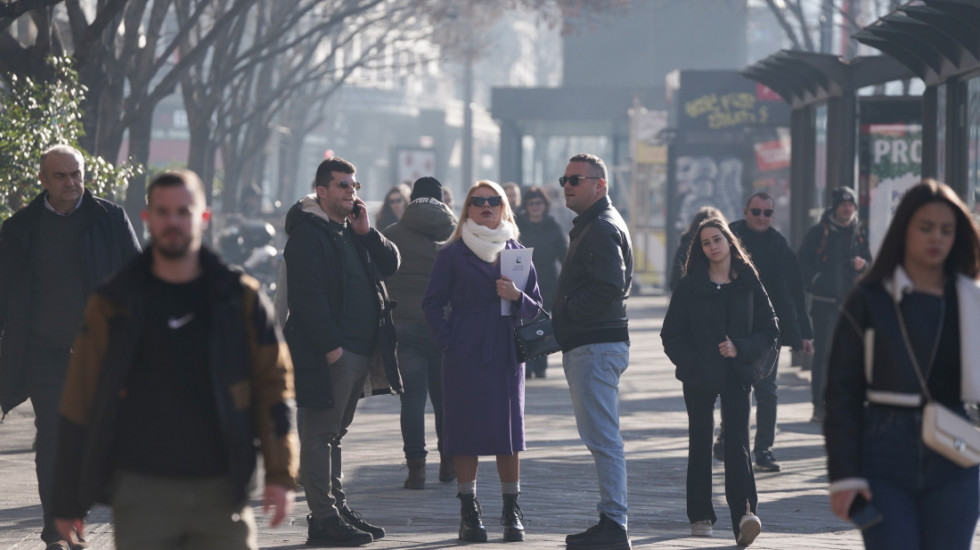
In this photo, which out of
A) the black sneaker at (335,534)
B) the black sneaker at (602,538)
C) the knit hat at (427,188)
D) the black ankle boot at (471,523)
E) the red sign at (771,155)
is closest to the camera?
the black sneaker at (602,538)

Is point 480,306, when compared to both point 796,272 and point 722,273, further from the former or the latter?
point 796,272

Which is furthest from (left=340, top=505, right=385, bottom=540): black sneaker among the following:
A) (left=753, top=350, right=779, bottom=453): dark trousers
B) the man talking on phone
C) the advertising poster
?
the advertising poster

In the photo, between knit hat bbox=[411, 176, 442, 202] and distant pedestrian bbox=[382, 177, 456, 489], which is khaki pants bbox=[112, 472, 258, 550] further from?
knit hat bbox=[411, 176, 442, 202]

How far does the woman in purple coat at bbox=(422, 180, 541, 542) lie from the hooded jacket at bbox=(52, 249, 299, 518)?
3080 millimetres

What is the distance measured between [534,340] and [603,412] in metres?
0.46

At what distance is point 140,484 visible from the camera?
416 cm

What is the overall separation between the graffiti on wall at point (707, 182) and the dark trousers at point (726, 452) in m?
19.8

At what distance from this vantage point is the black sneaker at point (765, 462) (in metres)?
9.88

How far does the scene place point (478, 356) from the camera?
292 inches

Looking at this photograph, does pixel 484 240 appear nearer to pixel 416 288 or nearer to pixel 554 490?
pixel 416 288

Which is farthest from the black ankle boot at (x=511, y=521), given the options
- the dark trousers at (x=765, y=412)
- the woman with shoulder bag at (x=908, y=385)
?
the woman with shoulder bag at (x=908, y=385)

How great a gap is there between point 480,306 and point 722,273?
4.11ft

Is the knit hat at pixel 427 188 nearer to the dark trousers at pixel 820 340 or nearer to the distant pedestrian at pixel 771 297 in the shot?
Answer: the distant pedestrian at pixel 771 297

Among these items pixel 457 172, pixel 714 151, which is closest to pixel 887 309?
pixel 714 151
